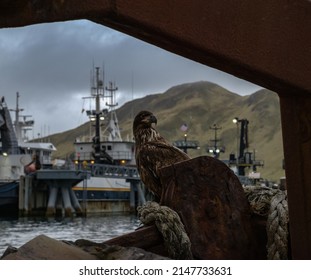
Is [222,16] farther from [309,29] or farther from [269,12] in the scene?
[309,29]

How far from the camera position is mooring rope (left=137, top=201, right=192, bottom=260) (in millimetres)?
3461

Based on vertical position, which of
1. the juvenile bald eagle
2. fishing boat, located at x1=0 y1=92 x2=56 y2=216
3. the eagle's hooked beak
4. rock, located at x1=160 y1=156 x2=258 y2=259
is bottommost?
rock, located at x1=160 y1=156 x2=258 y2=259

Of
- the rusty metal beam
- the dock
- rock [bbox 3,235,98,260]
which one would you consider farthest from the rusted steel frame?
the dock

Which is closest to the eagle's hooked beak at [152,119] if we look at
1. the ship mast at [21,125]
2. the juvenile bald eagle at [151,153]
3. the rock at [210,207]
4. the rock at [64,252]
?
the juvenile bald eagle at [151,153]

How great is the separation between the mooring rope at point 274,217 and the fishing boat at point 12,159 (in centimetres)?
4231

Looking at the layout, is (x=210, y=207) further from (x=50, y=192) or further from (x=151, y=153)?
(x=50, y=192)

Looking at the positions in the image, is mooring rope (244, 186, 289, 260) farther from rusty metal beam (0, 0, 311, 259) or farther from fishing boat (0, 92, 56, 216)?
fishing boat (0, 92, 56, 216)

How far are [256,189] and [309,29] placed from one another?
141cm

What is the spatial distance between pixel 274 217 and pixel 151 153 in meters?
1.37

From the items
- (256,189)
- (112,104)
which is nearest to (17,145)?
(112,104)

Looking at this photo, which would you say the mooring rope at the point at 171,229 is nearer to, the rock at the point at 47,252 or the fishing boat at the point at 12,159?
the rock at the point at 47,252

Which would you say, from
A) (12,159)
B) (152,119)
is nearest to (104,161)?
(12,159)

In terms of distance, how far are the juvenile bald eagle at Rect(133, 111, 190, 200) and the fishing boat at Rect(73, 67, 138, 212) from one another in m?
43.2
